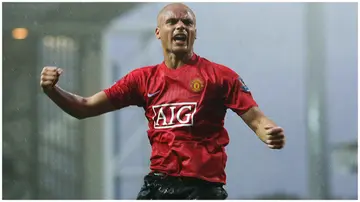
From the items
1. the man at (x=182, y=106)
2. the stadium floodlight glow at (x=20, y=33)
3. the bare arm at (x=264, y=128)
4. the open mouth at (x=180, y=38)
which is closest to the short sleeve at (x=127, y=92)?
the man at (x=182, y=106)

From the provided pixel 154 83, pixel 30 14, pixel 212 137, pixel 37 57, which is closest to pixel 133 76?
pixel 154 83

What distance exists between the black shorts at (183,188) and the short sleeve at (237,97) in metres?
0.15

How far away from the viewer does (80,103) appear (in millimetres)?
1461

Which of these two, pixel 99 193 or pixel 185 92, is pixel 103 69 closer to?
pixel 99 193

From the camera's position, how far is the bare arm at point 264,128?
133cm

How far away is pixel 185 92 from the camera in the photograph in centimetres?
142

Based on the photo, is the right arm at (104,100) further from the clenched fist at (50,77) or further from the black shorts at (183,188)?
the black shorts at (183,188)

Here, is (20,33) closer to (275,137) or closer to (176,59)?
(176,59)

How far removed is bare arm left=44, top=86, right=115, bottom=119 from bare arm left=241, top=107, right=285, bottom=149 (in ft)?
0.87

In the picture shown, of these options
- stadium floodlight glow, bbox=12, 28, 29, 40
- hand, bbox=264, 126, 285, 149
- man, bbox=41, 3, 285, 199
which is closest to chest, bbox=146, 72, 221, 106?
man, bbox=41, 3, 285, 199

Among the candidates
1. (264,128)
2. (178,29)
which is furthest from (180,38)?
(264,128)

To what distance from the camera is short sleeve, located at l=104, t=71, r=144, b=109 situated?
57.9 inches

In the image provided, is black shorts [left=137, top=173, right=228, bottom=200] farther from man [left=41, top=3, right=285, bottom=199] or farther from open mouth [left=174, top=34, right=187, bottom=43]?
open mouth [left=174, top=34, right=187, bottom=43]

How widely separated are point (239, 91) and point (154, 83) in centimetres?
16
